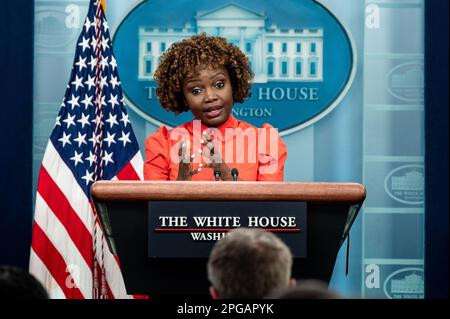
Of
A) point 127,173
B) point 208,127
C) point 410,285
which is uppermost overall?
point 208,127

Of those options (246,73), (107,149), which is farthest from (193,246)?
(107,149)

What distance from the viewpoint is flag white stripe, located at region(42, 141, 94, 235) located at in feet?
14.2

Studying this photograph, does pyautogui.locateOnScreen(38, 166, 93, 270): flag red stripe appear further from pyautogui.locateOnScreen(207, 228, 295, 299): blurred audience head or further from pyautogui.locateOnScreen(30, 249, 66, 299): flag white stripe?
pyautogui.locateOnScreen(207, 228, 295, 299): blurred audience head

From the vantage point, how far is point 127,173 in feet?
14.4

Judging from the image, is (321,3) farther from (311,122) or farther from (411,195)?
(411,195)

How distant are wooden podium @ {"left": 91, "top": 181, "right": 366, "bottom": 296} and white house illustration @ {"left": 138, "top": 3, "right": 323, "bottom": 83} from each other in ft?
7.70

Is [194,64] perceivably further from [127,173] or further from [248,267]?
[248,267]

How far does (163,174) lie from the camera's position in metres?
3.34

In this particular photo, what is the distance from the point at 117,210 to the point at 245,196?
39cm

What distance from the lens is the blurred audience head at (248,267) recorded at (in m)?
1.83

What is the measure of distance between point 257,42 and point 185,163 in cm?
178

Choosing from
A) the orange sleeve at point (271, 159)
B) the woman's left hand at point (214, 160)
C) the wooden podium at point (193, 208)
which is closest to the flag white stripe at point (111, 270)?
the woman's left hand at point (214, 160)

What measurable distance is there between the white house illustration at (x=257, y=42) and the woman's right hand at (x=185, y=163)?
62.9 inches
